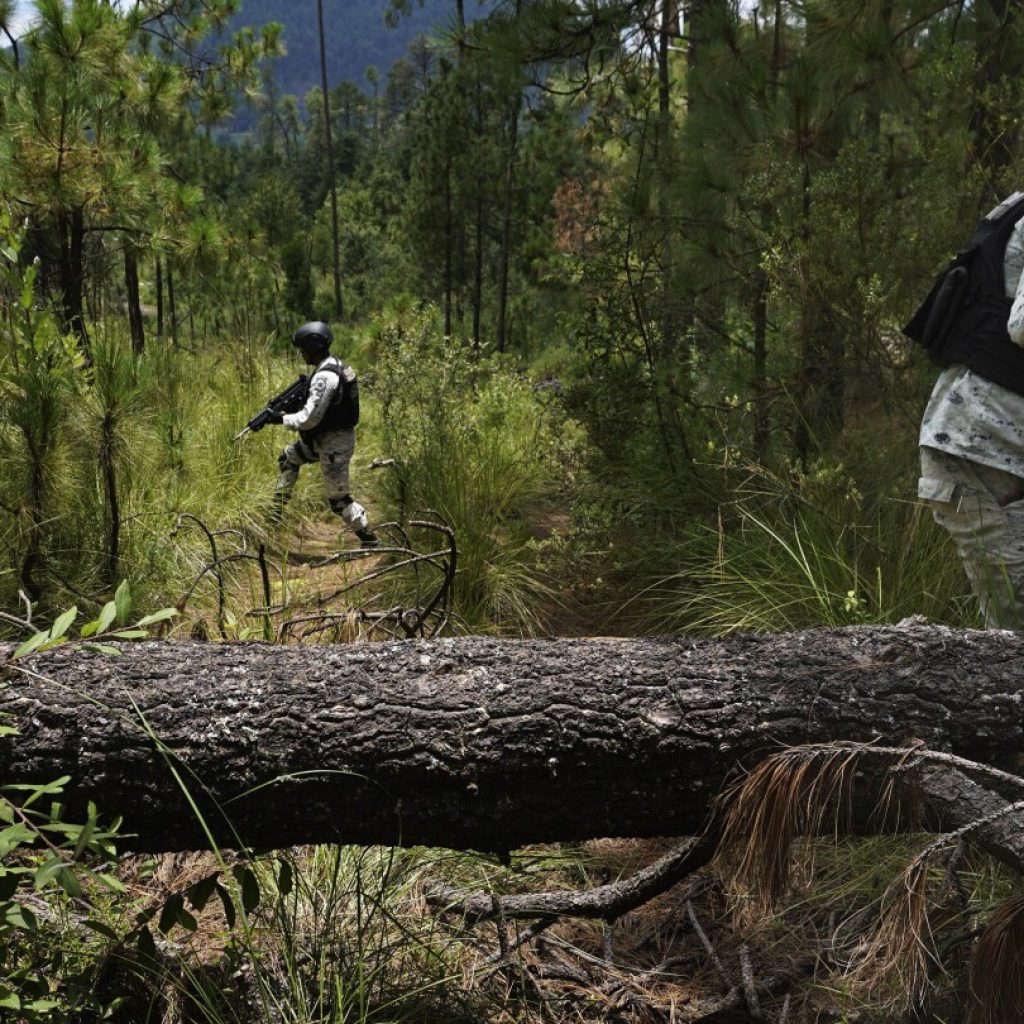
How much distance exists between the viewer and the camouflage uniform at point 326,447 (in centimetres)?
666

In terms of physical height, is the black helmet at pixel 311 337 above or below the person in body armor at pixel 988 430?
above

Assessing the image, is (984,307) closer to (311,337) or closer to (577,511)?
(577,511)

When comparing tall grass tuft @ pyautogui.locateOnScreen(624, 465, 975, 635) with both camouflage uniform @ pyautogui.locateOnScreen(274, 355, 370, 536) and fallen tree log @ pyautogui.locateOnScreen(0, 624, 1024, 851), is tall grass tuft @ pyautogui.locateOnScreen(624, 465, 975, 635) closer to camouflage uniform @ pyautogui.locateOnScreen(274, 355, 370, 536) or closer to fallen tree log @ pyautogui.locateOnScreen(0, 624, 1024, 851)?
fallen tree log @ pyautogui.locateOnScreen(0, 624, 1024, 851)

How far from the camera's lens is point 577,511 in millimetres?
5586

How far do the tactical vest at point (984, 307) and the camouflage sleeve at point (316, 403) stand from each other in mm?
→ 4333

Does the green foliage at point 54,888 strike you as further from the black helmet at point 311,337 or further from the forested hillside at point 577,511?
the black helmet at point 311,337

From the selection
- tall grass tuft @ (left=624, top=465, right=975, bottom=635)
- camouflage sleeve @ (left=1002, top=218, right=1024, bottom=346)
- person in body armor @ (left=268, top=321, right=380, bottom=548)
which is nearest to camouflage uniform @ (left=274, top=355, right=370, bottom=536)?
person in body armor @ (left=268, top=321, right=380, bottom=548)

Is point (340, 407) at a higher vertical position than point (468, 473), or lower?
higher

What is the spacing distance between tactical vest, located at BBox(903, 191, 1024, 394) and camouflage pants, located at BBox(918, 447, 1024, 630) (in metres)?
0.29

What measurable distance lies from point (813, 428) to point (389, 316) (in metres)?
7.42

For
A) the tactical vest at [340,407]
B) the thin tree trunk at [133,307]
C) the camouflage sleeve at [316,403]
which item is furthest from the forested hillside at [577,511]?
the thin tree trunk at [133,307]

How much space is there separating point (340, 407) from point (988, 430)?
459 cm

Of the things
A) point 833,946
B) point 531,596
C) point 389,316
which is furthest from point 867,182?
point 389,316

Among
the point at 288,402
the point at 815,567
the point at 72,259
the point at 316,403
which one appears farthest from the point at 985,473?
the point at 72,259
